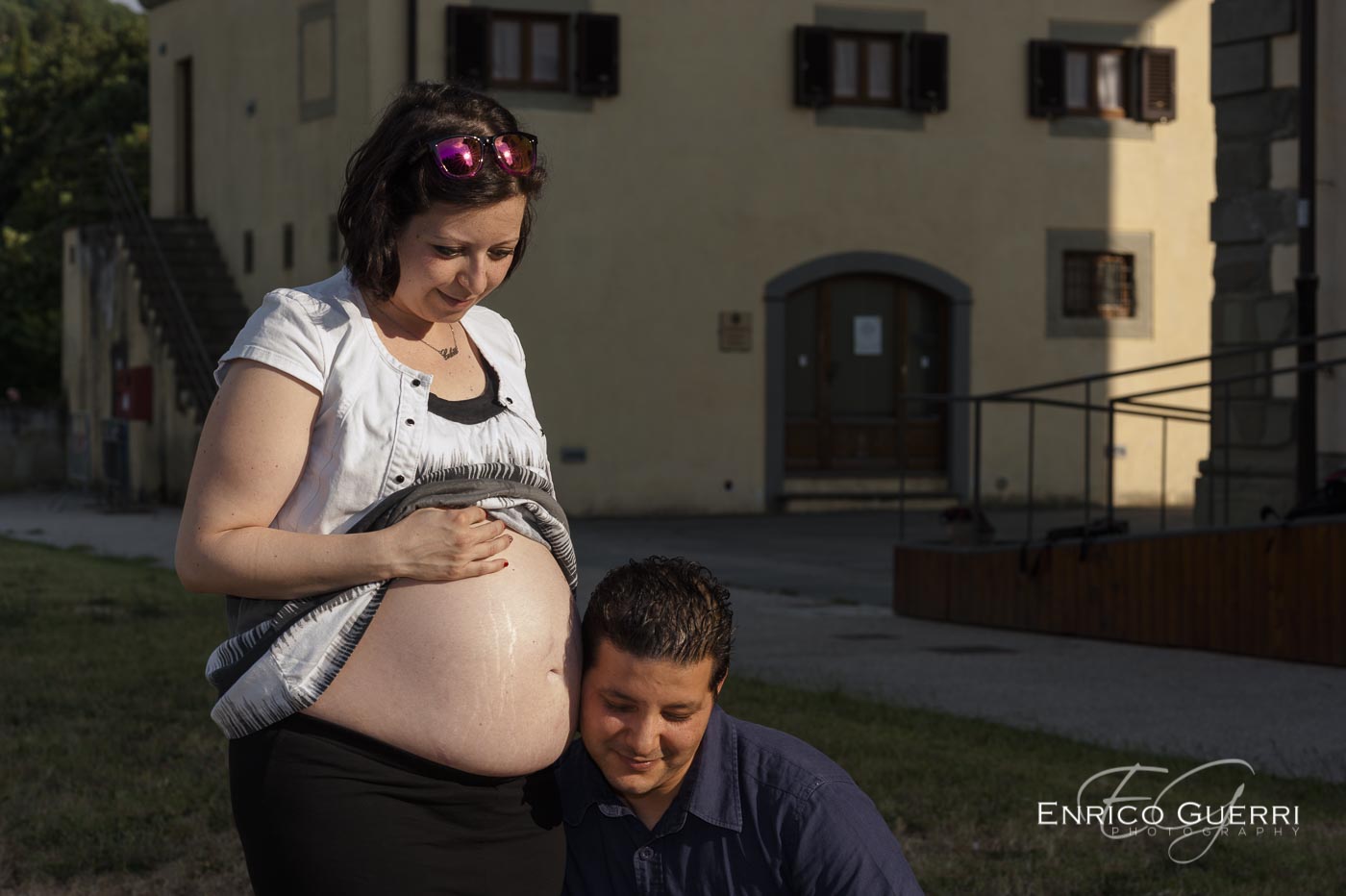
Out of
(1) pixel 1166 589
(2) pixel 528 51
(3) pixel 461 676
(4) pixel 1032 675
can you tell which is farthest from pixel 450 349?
(2) pixel 528 51

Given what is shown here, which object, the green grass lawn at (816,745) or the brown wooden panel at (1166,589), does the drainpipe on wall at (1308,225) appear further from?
the green grass lawn at (816,745)

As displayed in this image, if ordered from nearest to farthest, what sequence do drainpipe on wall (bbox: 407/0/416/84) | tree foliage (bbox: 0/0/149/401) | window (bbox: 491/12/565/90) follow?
drainpipe on wall (bbox: 407/0/416/84) → window (bbox: 491/12/565/90) → tree foliage (bbox: 0/0/149/401)

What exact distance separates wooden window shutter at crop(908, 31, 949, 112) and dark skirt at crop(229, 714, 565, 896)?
66.9 feet

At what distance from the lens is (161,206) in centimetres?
2778

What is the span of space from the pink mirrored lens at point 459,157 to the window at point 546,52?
18621 mm

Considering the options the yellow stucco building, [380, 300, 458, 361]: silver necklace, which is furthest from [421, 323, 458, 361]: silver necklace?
the yellow stucco building

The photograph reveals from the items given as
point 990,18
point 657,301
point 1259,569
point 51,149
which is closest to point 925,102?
point 990,18

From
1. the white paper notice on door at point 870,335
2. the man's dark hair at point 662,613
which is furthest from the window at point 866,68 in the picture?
the man's dark hair at point 662,613

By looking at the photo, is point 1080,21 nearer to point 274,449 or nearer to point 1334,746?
point 1334,746

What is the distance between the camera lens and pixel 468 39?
20984 mm

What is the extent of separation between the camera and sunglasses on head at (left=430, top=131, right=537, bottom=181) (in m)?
2.80

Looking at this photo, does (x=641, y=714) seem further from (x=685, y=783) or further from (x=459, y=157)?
(x=459, y=157)

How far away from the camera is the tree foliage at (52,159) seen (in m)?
36.4

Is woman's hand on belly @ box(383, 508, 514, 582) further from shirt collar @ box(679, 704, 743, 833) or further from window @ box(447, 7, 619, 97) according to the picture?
window @ box(447, 7, 619, 97)
